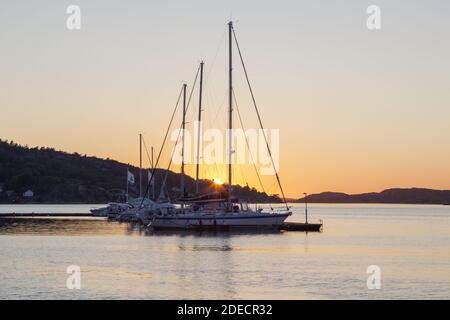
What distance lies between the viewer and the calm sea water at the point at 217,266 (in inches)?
1677

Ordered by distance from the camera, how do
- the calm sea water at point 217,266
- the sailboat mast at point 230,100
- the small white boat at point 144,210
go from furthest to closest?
the small white boat at point 144,210 < the sailboat mast at point 230,100 < the calm sea water at point 217,266

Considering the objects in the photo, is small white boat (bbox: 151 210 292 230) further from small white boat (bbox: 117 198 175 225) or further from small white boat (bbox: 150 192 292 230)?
small white boat (bbox: 117 198 175 225)

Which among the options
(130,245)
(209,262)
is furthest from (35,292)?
(130,245)

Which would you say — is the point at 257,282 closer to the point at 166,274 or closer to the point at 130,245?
the point at 166,274

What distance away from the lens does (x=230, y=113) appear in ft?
268

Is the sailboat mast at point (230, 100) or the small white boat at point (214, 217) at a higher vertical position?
the sailboat mast at point (230, 100)

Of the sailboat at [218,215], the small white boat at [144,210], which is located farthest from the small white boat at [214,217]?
the small white boat at [144,210]

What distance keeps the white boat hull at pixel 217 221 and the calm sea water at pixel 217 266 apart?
119 centimetres

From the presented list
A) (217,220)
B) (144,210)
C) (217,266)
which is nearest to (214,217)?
(217,220)

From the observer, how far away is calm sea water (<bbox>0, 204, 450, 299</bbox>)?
42594mm

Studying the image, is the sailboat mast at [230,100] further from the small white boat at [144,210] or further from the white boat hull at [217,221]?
the small white boat at [144,210]

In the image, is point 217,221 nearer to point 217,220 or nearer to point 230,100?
point 217,220

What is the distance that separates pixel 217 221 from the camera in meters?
83.2

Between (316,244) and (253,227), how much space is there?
23.5ft
